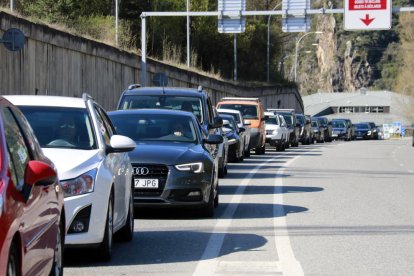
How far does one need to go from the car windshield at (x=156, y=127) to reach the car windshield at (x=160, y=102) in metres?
4.25

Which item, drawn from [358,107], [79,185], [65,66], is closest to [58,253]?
[79,185]

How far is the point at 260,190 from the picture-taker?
21.2 meters

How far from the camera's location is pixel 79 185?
33.3ft

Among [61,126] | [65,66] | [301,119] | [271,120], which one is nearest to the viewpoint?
[61,126]

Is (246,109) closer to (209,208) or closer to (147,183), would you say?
(209,208)

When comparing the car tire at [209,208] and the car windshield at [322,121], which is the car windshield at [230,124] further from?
the car windshield at [322,121]

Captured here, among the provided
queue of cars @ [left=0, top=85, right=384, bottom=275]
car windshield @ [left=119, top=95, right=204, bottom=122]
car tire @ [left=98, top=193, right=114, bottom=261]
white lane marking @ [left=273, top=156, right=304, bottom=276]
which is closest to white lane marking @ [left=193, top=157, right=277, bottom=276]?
queue of cars @ [left=0, top=85, right=384, bottom=275]

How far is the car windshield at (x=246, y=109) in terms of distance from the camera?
40531 mm

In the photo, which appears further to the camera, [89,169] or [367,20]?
[367,20]

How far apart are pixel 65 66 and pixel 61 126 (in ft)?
83.4

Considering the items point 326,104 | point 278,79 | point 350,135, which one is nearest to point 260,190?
point 350,135

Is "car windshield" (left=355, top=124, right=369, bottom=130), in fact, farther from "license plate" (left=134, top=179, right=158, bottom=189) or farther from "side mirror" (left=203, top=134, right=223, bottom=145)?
"license plate" (left=134, top=179, right=158, bottom=189)

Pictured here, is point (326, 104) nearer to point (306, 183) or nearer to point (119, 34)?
point (119, 34)

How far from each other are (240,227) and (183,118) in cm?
299
